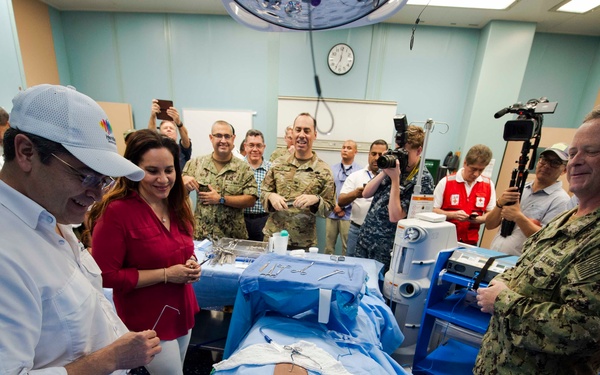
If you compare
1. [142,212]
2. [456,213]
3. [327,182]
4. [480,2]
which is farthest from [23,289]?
[480,2]

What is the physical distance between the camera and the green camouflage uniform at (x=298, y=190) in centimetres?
204

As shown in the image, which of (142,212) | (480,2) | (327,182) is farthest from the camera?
(480,2)

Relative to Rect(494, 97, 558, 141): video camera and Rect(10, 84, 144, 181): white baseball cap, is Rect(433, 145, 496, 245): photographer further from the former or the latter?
Rect(10, 84, 144, 181): white baseball cap

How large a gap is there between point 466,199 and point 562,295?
1643 mm

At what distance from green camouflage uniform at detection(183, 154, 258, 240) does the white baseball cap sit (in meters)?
1.52

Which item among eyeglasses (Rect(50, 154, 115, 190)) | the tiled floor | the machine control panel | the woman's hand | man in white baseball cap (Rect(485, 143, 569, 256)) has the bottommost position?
the tiled floor

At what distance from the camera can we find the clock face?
12.5 ft

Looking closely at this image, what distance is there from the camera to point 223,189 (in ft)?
7.02

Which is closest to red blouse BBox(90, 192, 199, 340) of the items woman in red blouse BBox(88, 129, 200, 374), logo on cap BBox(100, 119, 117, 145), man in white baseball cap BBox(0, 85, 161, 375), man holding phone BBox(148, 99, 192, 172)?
woman in red blouse BBox(88, 129, 200, 374)

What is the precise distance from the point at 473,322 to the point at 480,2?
11.4 ft

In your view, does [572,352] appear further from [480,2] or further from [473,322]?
[480,2]

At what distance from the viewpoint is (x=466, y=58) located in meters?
3.75

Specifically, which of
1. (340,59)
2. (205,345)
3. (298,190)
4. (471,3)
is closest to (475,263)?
(298,190)

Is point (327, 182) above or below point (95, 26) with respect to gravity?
below
